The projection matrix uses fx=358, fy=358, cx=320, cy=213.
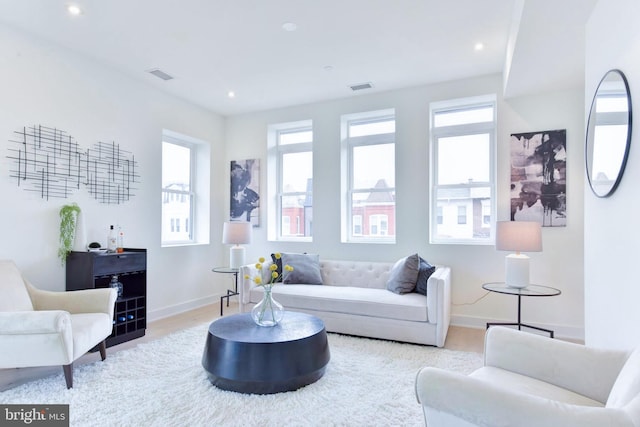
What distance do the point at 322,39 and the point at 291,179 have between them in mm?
2434

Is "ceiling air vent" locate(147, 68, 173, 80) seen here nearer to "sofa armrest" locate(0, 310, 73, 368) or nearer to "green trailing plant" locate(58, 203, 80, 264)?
"green trailing plant" locate(58, 203, 80, 264)

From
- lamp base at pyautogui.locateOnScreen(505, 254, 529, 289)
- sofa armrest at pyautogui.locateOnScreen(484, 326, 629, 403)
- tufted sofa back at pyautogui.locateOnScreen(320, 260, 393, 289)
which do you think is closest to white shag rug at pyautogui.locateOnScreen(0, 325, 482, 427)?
sofa armrest at pyautogui.locateOnScreen(484, 326, 629, 403)

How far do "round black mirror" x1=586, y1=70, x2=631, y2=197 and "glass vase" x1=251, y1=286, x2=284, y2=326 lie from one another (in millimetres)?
2327

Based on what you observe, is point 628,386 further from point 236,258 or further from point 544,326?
point 236,258

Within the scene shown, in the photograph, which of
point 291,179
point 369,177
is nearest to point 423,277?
point 369,177

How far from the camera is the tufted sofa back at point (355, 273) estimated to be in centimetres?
434

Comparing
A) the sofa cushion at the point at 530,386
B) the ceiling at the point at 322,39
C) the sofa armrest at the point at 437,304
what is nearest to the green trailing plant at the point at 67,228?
the ceiling at the point at 322,39

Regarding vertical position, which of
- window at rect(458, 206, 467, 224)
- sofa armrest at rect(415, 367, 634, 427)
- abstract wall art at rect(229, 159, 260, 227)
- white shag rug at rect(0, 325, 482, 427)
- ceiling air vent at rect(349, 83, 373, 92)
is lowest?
white shag rug at rect(0, 325, 482, 427)

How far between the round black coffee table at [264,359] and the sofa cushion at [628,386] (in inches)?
68.2

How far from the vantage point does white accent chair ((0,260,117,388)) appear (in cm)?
242

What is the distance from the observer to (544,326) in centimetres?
387

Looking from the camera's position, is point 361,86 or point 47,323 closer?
point 47,323

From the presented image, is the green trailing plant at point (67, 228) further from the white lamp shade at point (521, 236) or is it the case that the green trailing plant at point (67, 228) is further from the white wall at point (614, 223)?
the white wall at point (614, 223)

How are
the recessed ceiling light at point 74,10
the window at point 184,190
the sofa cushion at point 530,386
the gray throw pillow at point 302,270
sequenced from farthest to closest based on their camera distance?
1. the window at point 184,190
2. the gray throw pillow at point 302,270
3. the recessed ceiling light at point 74,10
4. the sofa cushion at point 530,386
